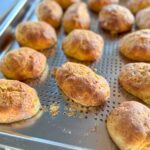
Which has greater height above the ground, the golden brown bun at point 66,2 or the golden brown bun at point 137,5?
the golden brown bun at point 66,2

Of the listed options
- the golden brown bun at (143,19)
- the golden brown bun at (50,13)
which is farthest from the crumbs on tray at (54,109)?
the golden brown bun at (143,19)

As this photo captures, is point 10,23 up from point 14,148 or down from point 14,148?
up

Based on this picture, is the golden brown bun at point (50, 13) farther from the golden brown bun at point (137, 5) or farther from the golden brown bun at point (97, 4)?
the golden brown bun at point (137, 5)

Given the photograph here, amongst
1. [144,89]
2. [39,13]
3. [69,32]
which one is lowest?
[144,89]

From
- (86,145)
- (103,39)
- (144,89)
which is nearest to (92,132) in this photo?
(86,145)

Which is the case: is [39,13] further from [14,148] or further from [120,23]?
[14,148]

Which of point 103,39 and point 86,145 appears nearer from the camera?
point 86,145
